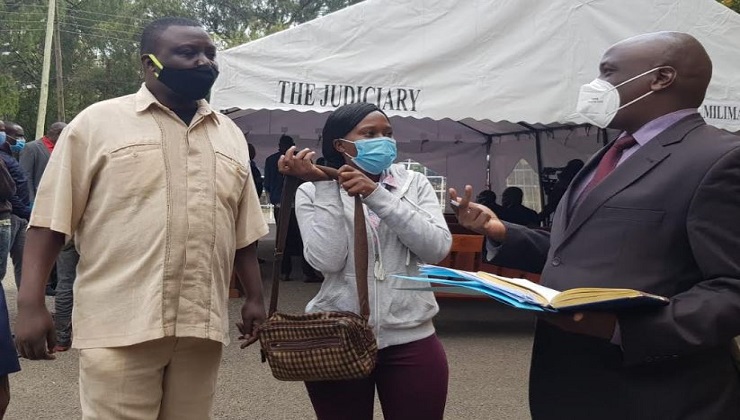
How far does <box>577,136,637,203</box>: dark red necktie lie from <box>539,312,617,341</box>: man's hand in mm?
396

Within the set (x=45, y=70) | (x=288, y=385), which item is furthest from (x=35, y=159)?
(x=45, y=70)

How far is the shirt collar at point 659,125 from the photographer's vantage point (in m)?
1.83

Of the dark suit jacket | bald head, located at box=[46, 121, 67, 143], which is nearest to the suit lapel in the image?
the dark suit jacket

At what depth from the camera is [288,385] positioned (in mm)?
4980

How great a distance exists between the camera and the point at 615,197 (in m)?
1.76

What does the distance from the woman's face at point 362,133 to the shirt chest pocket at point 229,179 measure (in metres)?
0.37

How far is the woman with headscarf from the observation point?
2436 mm

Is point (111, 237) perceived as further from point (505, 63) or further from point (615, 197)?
point (505, 63)

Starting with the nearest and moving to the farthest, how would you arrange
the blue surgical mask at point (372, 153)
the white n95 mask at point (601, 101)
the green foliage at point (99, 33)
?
the white n95 mask at point (601, 101), the blue surgical mask at point (372, 153), the green foliage at point (99, 33)

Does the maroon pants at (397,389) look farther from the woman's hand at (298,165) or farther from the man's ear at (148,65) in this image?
the man's ear at (148,65)

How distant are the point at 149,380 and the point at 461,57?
494 cm

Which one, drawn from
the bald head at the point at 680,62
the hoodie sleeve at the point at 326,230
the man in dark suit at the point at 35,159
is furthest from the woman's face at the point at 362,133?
the man in dark suit at the point at 35,159

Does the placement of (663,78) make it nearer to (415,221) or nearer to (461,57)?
(415,221)

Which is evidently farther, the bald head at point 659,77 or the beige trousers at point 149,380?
the beige trousers at point 149,380
